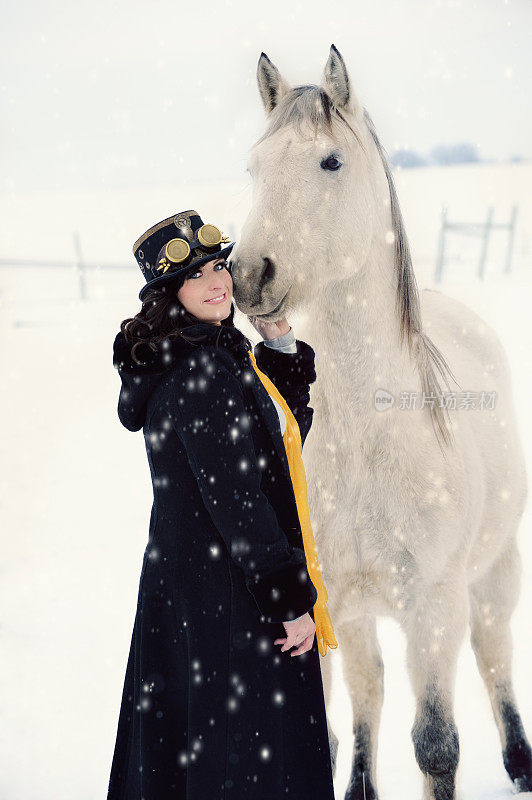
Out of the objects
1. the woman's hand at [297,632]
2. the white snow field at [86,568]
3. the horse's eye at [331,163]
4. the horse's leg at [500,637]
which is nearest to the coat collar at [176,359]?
the woman's hand at [297,632]

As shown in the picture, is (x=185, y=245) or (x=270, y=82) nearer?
(x=185, y=245)

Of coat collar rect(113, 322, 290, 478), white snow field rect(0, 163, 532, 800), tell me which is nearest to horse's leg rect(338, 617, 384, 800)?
white snow field rect(0, 163, 532, 800)

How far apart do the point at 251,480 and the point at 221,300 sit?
45cm

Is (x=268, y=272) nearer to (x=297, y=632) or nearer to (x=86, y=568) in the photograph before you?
(x=297, y=632)

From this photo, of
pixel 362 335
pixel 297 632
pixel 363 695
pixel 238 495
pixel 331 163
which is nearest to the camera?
pixel 238 495

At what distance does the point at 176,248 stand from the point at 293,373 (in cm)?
52

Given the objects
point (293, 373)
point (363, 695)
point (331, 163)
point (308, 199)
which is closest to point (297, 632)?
point (293, 373)

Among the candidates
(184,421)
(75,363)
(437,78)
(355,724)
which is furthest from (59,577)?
(437,78)

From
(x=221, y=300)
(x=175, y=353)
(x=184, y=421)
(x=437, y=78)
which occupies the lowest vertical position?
(x=184, y=421)

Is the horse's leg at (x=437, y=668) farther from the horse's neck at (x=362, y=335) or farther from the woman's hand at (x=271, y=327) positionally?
the woman's hand at (x=271, y=327)

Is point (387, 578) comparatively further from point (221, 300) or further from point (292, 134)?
point (292, 134)

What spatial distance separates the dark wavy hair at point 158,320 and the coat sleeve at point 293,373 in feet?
0.98

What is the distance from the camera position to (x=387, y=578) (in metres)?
1.92

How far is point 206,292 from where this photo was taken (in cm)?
146
